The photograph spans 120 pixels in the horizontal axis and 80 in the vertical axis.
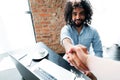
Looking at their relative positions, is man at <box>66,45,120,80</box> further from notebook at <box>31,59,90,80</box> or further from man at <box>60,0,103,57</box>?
man at <box>60,0,103,57</box>

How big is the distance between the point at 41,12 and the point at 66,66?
1.54 m

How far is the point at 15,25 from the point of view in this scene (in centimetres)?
275

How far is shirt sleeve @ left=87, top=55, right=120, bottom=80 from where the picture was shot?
0.79 m

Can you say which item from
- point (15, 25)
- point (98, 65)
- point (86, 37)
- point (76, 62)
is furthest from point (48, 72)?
point (15, 25)

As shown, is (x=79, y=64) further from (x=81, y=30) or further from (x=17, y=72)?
(x=81, y=30)

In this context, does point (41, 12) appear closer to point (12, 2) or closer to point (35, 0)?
point (35, 0)

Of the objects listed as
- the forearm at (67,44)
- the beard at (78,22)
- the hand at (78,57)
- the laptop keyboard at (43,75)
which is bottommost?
the laptop keyboard at (43,75)

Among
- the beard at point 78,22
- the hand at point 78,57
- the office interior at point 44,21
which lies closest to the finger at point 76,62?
the hand at point 78,57

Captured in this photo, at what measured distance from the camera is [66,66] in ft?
4.02

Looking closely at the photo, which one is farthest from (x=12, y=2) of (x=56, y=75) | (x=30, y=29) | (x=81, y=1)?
(x=56, y=75)

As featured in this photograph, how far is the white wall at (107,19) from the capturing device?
2.37m

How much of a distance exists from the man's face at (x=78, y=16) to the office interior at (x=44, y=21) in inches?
22.1

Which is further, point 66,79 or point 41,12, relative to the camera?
point 41,12

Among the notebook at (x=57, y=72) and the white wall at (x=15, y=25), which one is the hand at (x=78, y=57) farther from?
the white wall at (x=15, y=25)
